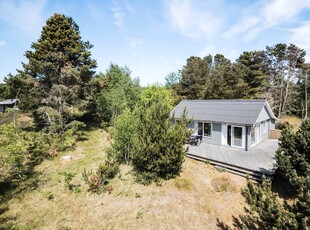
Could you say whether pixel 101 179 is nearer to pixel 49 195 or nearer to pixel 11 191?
pixel 49 195

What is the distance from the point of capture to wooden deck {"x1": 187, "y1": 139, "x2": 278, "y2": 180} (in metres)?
11.4

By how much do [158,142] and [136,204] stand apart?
11.7 ft

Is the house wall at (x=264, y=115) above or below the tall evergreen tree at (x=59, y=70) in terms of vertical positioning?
below

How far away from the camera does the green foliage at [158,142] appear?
10.4 m

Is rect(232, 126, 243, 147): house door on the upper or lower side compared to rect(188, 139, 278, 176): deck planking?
upper

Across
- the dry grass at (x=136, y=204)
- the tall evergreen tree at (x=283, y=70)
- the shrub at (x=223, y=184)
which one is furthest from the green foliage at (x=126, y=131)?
the tall evergreen tree at (x=283, y=70)

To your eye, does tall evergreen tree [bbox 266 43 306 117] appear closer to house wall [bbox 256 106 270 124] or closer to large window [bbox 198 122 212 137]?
house wall [bbox 256 106 270 124]

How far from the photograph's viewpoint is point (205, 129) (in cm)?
1834

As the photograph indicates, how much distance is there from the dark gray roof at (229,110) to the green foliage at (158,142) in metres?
4.54

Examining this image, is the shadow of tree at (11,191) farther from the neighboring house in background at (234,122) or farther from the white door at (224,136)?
the white door at (224,136)

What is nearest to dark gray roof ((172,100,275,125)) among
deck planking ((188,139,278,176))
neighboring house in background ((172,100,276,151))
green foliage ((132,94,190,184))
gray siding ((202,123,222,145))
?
neighboring house in background ((172,100,276,151))

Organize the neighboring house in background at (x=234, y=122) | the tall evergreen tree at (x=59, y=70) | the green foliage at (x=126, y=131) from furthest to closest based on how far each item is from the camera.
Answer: the tall evergreen tree at (x=59, y=70), the neighboring house in background at (x=234, y=122), the green foliage at (x=126, y=131)

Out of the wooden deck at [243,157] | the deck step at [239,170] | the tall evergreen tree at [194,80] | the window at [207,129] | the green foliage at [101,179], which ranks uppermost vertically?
the tall evergreen tree at [194,80]

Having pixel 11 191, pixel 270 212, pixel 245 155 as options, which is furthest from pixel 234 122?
pixel 11 191
